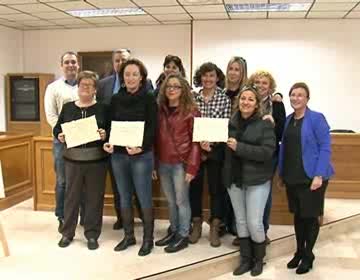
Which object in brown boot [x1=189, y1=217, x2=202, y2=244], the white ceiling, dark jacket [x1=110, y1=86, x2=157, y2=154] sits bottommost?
brown boot [x1=189, y1=217, x2=202, y2=244]

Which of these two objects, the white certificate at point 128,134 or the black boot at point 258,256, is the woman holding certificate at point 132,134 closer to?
the white certificate at point 128,134

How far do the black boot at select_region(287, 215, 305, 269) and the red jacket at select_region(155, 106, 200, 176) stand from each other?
2.75 ft

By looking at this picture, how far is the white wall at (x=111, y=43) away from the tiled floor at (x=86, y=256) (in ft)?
15.1

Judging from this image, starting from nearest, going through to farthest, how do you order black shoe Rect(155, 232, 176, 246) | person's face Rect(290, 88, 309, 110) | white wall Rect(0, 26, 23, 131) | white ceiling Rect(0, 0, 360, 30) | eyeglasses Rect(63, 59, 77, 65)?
person's face Rect(290, 88, 309, 110) → black shoe Rect(155, 232, 176, 246) → eyeglasses Rect(63, 59, 77, 65) → white ceiling Rect(0, 0, 360, 30) → white wall Rect(0, 26, 23, 131)

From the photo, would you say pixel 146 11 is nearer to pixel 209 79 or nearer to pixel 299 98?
pixel 209 79

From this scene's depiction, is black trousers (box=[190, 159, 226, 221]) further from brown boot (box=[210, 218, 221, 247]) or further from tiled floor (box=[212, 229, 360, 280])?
tiled floor (box=[212, 229, 360, 280])

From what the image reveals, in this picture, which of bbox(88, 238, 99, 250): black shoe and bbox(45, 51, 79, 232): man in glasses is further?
bbox(45, 51, 79, 232): man in glasses

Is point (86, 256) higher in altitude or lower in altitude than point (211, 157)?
lower

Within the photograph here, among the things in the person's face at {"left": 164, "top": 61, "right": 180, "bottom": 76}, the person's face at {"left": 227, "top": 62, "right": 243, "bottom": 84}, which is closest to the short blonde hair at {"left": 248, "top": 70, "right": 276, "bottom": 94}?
the person's face at {"left": 227, "top": 62, "right": 243, "bottom": 84}

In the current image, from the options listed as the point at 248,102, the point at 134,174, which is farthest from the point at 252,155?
the point at 134,174

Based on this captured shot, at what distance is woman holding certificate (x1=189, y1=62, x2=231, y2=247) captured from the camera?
319 centimetres

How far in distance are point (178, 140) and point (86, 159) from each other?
0.71 metres

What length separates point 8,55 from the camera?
8.20 m

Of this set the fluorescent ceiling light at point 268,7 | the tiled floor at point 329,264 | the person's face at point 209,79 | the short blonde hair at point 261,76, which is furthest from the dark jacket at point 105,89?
the fluorescent ceiling light at point 268,7
